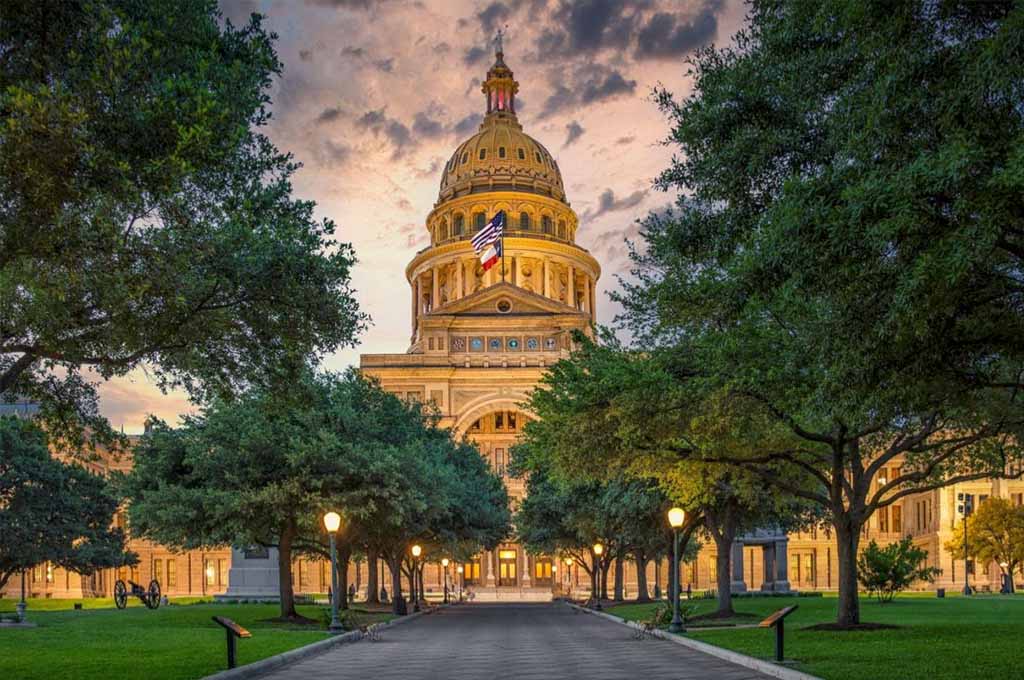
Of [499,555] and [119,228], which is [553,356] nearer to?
[499,555]

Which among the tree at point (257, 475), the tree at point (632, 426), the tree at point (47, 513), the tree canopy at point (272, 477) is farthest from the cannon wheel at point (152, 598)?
the tree at point (632, 426)

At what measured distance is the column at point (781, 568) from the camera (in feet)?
273

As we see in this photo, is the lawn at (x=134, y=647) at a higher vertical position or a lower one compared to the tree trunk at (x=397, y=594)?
higher

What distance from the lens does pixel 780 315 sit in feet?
74.6

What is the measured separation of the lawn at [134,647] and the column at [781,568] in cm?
5152

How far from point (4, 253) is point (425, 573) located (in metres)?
106

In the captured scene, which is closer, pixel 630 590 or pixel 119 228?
pixel 119 228

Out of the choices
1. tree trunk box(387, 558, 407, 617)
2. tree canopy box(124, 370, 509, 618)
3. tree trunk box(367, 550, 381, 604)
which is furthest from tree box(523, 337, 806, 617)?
tree trunk box(367, 550, 381, 604)

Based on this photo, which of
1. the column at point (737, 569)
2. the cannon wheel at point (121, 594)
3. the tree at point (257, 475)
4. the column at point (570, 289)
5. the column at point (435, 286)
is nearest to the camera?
the tree at point (257, 475)

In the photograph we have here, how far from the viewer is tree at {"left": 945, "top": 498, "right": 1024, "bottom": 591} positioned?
8506cm

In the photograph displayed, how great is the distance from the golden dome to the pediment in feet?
109

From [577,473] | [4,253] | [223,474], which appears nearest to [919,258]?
[4,253]

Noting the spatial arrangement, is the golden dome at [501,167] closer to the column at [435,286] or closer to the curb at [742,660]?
the column at [435,286]

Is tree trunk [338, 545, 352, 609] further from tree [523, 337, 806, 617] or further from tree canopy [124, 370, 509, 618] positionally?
tree [523, 337, 806, 617]
